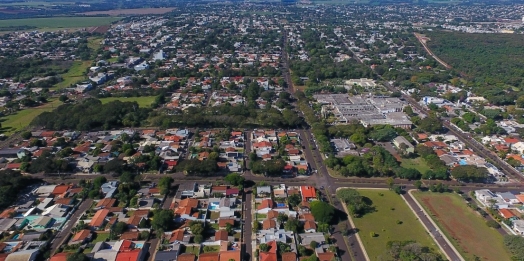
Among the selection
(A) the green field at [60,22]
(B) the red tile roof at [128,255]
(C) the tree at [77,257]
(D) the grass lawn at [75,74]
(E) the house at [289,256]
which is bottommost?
(E) the house at [289,256]

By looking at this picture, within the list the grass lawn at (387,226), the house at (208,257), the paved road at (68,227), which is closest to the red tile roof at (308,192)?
the grass lawn at (387,226)

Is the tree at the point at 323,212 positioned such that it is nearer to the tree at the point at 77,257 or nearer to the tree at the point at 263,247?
the tree at the point at 263,247

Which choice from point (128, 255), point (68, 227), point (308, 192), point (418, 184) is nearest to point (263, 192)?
point (308, 192)

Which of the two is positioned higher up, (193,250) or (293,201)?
(293,201)

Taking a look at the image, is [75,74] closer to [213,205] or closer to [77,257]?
[213,205]

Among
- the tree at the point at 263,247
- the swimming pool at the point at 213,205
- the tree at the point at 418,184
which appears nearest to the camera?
the tree at the point at 263,247

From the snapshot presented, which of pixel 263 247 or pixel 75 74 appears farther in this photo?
pixel 75 74

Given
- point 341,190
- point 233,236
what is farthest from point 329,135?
point 233,236

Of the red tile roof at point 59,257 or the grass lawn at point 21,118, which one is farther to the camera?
the grass lawn at point 21,118
